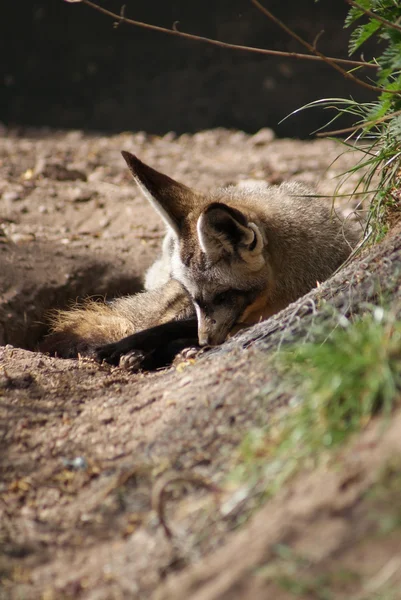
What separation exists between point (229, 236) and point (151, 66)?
6.18 m

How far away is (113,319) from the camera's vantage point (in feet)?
15.3

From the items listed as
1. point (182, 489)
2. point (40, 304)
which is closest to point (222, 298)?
point (40, 304)

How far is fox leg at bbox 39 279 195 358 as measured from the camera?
4445mm

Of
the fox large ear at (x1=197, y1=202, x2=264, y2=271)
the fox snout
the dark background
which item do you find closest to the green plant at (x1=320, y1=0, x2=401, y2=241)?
the fox large ear at (x1=197, y1=202, x2=264, y2=271)

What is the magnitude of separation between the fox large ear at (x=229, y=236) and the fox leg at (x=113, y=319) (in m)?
0.62

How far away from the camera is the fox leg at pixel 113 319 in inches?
175

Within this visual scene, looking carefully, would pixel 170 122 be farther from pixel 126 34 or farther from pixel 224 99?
pixel 126 34

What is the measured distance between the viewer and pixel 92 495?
7.38 ft

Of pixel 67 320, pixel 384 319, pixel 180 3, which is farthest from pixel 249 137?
pixel 384 319

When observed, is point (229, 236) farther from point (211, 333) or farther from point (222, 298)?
point (211, 333)

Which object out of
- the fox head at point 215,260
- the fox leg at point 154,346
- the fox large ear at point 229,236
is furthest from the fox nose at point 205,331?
the fox large ear at point 229,236

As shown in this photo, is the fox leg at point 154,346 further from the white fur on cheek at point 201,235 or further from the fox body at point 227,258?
the white fur on cheek at point 201,235

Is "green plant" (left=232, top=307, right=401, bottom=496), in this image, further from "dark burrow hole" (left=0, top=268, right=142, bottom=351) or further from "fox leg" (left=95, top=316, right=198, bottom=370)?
"dark burrow hole" (left=0, top=268, right=142, bottom=351)

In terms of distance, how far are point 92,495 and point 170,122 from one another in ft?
23.9
